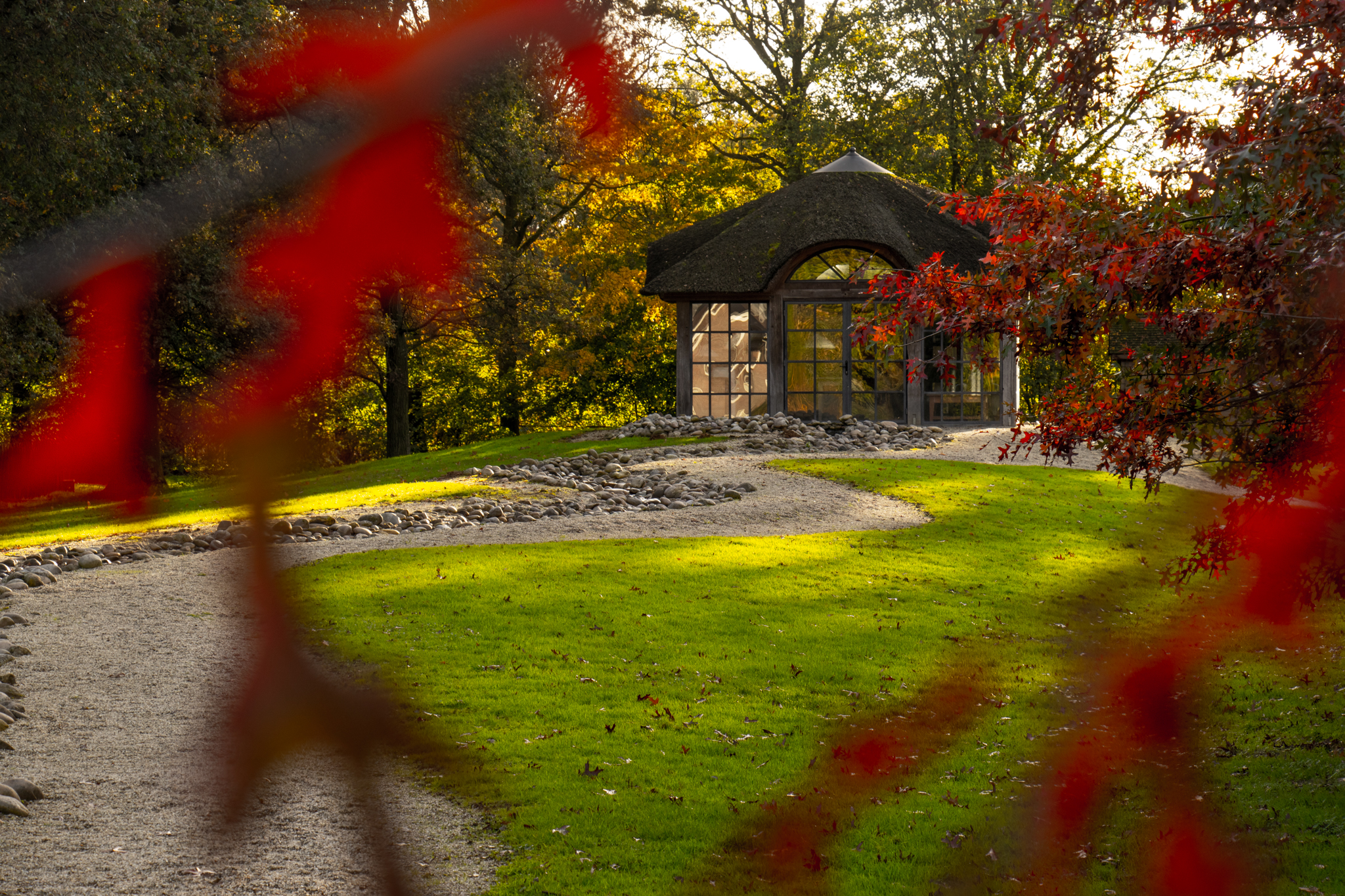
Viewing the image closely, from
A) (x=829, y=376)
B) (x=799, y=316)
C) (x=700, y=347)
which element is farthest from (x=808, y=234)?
(x=700, y=347)

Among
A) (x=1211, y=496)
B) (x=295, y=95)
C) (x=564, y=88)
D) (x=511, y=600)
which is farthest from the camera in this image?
(x=1211, y=496)

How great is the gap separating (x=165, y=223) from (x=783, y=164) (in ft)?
84.9

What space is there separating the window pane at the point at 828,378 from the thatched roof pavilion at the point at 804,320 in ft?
0.07

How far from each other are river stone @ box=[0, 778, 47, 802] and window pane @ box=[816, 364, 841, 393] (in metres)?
22.5

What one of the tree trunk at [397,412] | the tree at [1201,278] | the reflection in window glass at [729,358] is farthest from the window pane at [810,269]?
the tree at [1201,278]

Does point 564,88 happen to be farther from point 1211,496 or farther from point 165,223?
point 1211,496

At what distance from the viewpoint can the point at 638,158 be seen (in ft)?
116

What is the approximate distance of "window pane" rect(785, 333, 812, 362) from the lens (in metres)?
27.1

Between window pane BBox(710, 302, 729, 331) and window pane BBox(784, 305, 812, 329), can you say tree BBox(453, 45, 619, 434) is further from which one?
window pane BBox(784, 305, 812, 329)

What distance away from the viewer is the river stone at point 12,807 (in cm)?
571

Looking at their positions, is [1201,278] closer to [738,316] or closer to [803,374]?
[803,374]

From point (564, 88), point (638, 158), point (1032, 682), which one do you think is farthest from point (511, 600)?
point (638, 158)

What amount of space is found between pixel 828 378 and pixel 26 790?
74.3 feet

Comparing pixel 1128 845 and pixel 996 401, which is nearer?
pixel 1128 845
